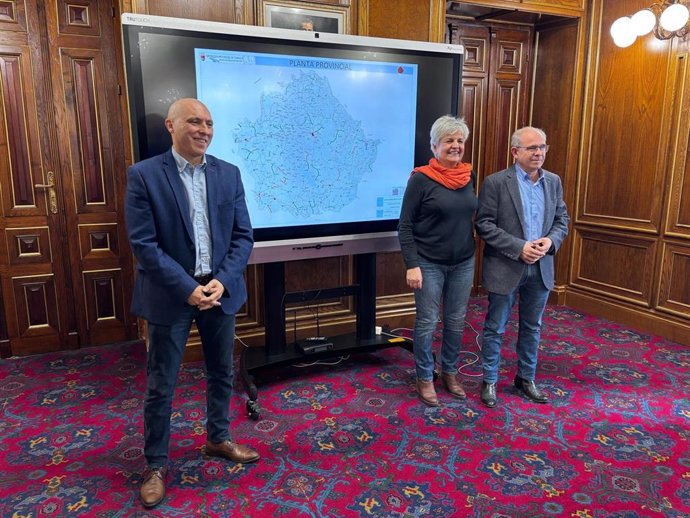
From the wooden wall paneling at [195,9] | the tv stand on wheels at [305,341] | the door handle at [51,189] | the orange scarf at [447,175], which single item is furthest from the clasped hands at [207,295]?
the door handle at [51,189]

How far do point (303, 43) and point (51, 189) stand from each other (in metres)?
1.94

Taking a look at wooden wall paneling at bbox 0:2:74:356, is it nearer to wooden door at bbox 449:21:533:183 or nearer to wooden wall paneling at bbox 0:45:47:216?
wooden wall paneling at bbox 0:45:47:216

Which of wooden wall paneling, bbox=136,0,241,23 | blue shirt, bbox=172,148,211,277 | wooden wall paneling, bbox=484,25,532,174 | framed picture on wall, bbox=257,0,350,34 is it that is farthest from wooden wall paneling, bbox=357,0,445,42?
blue shirt, bbox=172,148,211,277

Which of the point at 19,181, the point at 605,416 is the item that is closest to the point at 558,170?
the point at 605,416

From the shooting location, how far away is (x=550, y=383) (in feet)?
10.0

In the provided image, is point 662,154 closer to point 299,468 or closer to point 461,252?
point 461,252

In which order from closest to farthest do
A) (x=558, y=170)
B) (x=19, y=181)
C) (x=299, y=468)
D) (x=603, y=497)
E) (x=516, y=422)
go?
(x=603, y=497)
(x=299, y=468)
(x=516, y=422)
(x=19, y=181)
(x=558, y=170)

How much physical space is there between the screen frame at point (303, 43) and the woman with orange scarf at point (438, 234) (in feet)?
1.45

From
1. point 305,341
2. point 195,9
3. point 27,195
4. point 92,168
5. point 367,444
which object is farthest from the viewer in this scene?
point 92,168

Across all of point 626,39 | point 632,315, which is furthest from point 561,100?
→ point 632,315

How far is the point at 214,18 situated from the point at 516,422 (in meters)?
2.83

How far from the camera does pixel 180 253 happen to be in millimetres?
1958

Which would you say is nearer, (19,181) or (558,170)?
(19,181)

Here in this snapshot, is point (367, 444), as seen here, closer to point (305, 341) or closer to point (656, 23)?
point (305, 341)
